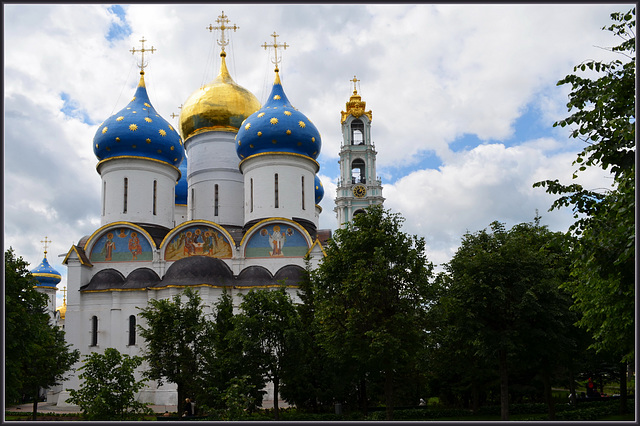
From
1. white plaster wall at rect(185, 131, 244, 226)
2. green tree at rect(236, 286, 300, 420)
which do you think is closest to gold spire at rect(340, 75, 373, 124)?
white plaster wall at rect(185, 131, 244, 226)

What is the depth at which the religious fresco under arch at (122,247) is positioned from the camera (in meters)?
34.5

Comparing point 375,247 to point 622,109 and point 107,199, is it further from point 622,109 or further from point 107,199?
point 107,199

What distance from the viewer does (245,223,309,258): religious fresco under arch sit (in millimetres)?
34406

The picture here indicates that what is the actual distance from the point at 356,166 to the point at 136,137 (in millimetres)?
29801

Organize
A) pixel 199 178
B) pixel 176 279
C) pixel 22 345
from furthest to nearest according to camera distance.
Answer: pixel 199 178 → pixel 176 279 → pixel 22 345

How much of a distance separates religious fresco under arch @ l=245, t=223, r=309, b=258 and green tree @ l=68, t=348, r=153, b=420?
18011mm

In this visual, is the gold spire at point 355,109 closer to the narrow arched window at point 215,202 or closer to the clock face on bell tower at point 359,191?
the clock face on bell tower at point 359,191

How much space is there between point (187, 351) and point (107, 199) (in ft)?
49.4

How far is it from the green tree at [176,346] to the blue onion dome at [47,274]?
118 feet

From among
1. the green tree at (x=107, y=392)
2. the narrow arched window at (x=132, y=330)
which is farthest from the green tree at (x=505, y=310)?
the narrow arched window at (x=132, y=330)

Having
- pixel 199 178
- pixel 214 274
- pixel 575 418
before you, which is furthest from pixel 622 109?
pixel 199 178

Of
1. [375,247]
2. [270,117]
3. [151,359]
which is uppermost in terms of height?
[270,117]

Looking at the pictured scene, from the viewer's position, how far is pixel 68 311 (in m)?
33.2

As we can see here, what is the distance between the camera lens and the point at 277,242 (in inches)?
1362
